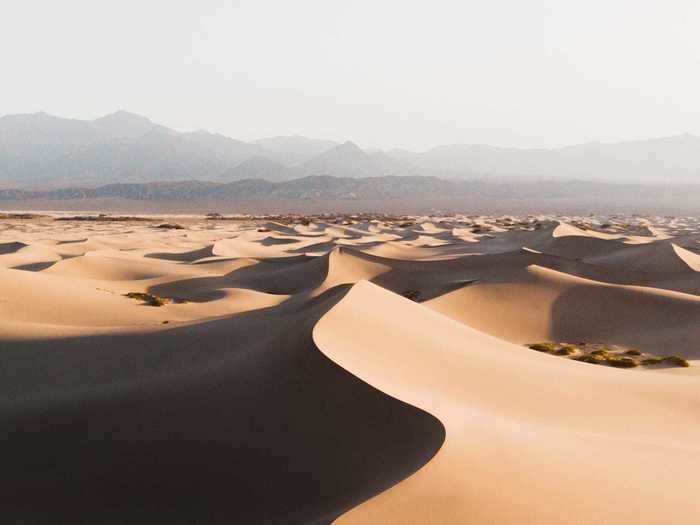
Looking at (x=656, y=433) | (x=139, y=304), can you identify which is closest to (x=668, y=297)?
(x=656, y=433)

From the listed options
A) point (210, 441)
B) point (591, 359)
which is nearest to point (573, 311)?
point (591, 359)

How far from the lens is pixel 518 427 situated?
586 centimetres

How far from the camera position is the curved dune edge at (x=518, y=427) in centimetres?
422

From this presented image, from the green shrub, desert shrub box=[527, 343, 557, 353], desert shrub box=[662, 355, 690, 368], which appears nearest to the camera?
desert shrub box=[662, 355, 690, 368]

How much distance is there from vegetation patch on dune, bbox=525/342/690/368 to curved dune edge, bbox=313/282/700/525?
7.08 ft

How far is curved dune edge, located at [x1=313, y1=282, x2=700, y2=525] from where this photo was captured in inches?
166

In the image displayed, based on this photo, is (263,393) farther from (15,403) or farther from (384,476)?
(15,403)

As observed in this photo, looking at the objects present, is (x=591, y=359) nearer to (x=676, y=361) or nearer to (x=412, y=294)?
(x=676, y=361)

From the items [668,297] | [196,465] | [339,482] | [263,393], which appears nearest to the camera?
[339,482]

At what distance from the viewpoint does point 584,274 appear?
71.5ft

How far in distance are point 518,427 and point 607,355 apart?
8.11 metres

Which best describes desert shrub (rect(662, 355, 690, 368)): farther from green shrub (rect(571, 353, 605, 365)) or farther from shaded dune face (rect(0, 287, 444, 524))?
shaded dune face (rect(0, 287, 444, 524))

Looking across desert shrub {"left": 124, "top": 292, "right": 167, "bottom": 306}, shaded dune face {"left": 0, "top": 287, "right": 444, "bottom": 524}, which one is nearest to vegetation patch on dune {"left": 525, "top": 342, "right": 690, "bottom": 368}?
shaded dune face {"left": 0, "top": 287, "right": 444, "bottom": 524}

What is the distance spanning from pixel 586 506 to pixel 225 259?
2257 cm
